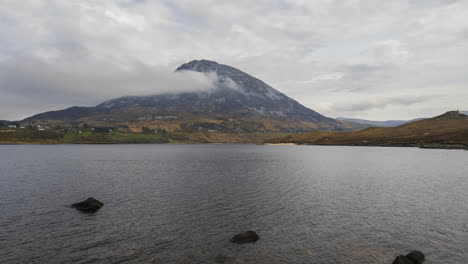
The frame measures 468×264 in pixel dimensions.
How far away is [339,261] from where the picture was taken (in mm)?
26672

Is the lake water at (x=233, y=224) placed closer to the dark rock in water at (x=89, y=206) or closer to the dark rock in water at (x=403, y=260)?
the dark rock in water at (x=89, y=206)

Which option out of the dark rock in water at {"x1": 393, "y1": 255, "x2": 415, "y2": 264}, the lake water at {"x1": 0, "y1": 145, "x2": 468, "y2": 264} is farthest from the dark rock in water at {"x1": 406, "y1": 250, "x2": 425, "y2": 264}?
the lake water at {"x1": 0, "y1": 145, "x2": 468, "y2": 264}

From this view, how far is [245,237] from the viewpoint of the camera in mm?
31562

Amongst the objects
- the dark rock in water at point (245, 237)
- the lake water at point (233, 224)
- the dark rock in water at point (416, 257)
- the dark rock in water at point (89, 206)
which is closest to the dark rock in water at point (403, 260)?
the dark rock in water at point (416, 257)

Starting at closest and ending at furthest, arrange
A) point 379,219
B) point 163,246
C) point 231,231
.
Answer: point 163,246, point 231,231, point 379,219

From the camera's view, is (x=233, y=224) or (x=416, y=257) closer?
(x=416, y=257)

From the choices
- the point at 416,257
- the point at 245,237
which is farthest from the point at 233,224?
the point at 416,257

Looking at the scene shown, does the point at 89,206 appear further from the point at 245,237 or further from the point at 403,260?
the point at 403,260

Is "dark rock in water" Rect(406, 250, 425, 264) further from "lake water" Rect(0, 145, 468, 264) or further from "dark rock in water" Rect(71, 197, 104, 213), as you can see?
"dark rock in water" Rect(71, 197, 104, 213)

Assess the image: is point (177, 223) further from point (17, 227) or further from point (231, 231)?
point (17, 227)

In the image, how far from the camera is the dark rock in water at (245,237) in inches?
1240

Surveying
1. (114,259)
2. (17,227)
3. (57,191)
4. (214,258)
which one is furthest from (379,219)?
(57,191)

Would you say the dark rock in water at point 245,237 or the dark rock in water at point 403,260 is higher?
the dark rock in water at point 403,260

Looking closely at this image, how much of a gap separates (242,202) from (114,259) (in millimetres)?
27043
